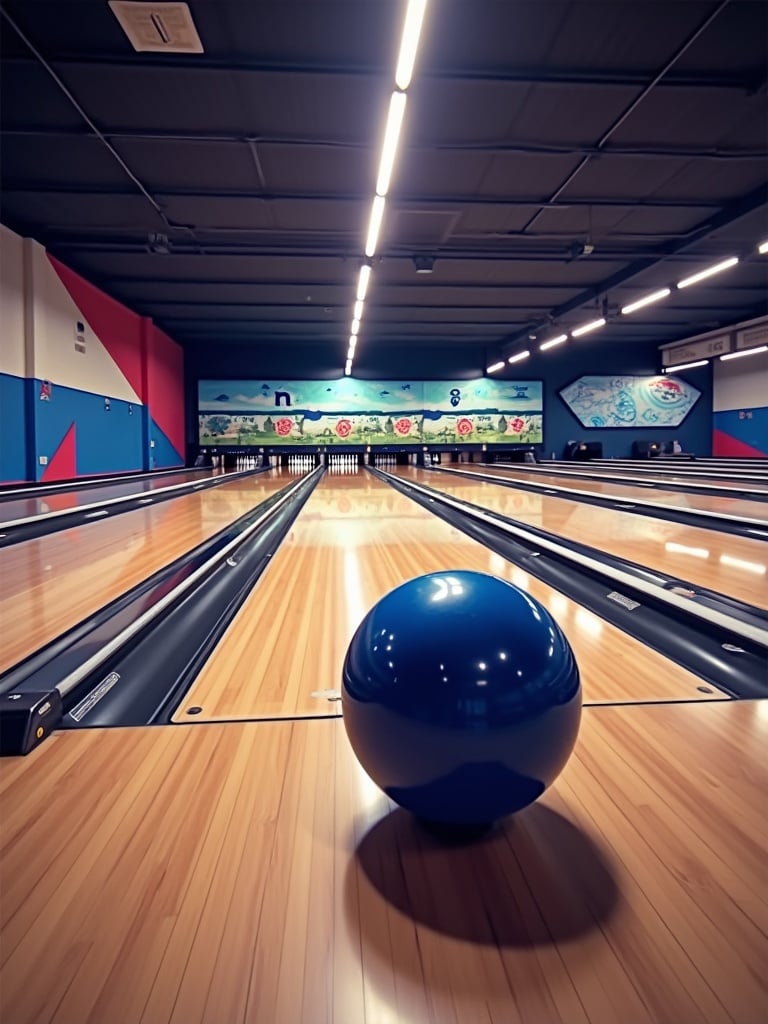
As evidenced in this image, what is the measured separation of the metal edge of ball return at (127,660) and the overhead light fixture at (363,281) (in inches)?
233

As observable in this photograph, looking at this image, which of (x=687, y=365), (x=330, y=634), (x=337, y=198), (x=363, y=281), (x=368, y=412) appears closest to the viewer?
(x=330, y=634)

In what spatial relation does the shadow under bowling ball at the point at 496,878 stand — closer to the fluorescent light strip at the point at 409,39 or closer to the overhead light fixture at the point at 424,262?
the fluorescent light strip at the point at 409,39

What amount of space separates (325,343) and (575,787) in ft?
39.8

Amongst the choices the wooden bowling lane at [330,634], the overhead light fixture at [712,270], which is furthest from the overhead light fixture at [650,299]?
the wooden bowling lane at [330,634]

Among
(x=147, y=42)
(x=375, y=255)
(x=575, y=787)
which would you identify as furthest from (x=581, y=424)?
(x=575, y=787)

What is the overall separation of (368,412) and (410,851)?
1203 centimetres

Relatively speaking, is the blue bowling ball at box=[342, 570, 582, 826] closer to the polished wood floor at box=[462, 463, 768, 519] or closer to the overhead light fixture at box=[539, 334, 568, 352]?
the polished wood floor at box=[462, 463, 768, 519]

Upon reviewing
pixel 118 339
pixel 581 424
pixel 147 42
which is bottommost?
pixel 581 424

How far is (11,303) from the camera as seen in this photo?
6.13m

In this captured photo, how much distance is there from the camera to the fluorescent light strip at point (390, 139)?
3811 mm

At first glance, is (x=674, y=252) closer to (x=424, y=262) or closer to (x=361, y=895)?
(x=424, y=262)

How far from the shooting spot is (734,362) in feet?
41.4

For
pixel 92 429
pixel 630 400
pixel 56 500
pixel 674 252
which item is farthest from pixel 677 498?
pixel 630 400

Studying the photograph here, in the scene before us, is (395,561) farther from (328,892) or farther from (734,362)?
(734,362)
